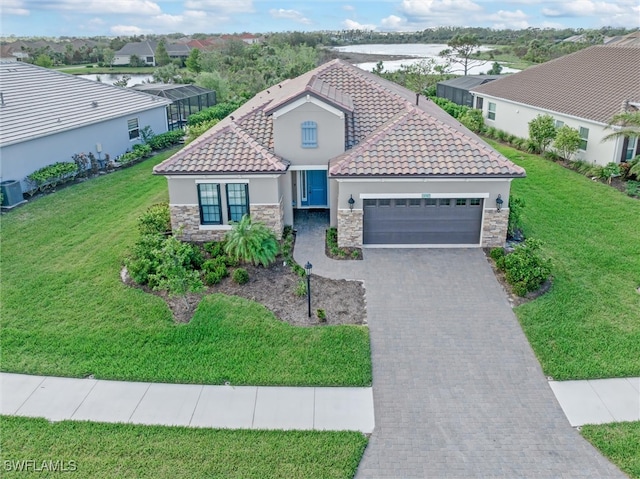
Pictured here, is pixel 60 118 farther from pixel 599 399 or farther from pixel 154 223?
pixel 599 399

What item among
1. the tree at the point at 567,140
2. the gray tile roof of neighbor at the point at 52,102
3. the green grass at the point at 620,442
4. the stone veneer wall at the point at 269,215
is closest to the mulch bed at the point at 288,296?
the stone veneer wall at the point at 269,215

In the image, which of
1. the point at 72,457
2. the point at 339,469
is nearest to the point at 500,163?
the point at 339,469

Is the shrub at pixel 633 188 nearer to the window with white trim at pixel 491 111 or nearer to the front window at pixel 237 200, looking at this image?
the window with white trim at pixel 491 111

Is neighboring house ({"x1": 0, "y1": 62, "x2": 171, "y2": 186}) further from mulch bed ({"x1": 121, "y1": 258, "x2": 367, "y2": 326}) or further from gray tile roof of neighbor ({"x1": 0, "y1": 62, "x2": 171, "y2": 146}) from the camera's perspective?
mulch bed ({"x1": 121, "y1": 258, "x2": 367, "y2": 326})

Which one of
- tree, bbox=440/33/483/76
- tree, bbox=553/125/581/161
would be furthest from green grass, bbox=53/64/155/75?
tree, bbox=553/125/581/161

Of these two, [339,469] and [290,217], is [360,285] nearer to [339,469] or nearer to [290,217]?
[290,217]

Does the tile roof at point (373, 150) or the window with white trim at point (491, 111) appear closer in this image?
the tile roof at point (373, 150)
